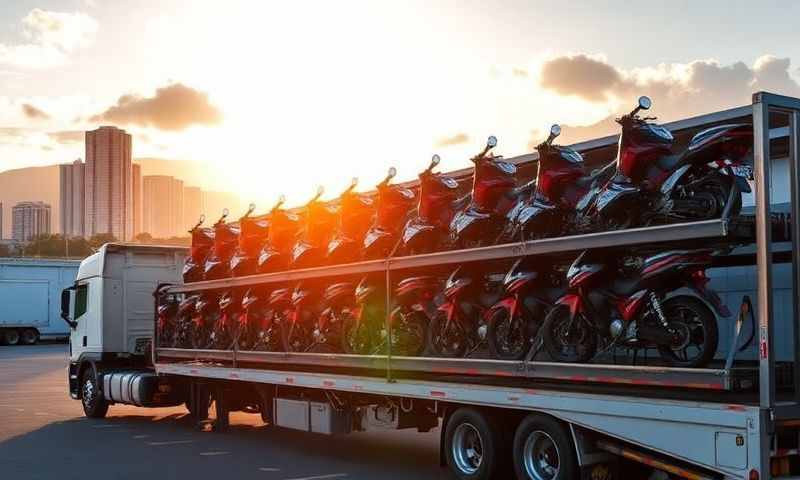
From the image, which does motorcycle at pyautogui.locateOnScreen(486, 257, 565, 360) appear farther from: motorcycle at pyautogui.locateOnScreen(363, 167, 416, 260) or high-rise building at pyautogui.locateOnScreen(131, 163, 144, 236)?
high-rise building at pyautogui.locateOnScreen(131, 163, 144, 236)

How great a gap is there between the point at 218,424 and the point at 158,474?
4024 millimetres

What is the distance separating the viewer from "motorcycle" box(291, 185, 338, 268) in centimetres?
1227

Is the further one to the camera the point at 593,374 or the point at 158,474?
the point at 158,474

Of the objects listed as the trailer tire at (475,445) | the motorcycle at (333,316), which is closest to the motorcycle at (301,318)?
the motorcycle at (333,316)

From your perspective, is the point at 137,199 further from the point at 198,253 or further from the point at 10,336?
the point at 198,253

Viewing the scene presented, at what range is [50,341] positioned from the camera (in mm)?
47906

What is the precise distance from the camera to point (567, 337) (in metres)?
8.23

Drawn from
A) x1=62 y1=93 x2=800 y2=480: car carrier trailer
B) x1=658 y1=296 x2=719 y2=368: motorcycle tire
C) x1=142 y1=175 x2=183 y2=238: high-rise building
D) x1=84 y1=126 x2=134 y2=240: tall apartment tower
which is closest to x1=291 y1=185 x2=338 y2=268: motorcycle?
x1=62 y1=93 x2=800 y2=480: car carrier trailer

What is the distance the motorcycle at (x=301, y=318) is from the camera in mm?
12320

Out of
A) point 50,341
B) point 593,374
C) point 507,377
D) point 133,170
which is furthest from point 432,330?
point 133,170

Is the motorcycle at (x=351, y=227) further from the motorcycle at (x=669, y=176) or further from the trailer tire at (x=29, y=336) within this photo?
the trailer tire at (x=29, y=336)

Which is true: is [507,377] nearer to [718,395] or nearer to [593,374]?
[593,374]

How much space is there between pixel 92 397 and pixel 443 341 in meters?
8.99

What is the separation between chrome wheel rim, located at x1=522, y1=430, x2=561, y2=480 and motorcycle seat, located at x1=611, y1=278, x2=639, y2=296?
1.32 meters
